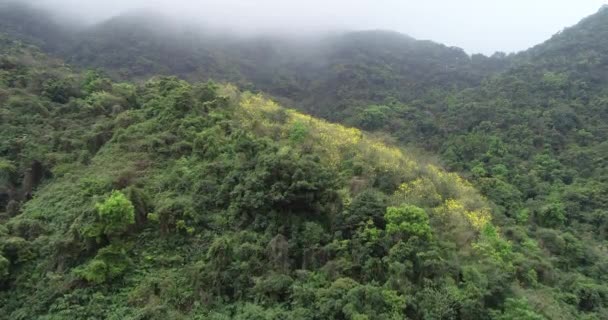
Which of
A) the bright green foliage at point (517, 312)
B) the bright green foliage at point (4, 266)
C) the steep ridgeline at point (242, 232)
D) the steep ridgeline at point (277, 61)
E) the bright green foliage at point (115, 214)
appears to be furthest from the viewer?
the steep ridgeline at point (277, 61)

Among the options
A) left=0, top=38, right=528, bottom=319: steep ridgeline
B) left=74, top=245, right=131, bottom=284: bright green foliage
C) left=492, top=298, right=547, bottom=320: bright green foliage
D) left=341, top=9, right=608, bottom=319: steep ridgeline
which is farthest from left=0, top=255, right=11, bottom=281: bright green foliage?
left=341, top=9, right=608, bottom=319: steep ridgeline

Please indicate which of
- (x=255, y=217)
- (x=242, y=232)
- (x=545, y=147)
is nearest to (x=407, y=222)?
(x=255, y=217)

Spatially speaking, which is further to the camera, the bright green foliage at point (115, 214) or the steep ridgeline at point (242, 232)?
the bright green foliage at point (115, 214)

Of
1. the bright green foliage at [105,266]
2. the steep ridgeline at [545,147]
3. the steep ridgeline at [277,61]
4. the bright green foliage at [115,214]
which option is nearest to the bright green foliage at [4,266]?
the bright green foliage at [105,266]

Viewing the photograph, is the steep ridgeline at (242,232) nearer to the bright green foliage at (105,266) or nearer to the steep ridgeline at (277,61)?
the bright green foliage at (105,266)

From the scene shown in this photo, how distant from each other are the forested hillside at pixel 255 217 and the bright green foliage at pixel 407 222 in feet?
0.14

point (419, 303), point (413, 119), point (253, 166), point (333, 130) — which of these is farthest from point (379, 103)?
point (419, 303)

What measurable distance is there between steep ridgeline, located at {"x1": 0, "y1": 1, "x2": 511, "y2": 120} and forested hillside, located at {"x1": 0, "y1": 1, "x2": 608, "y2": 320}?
23.1m

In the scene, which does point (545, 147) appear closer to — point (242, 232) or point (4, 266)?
point (242, 232)

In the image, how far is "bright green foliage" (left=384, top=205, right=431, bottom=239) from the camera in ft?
42.9

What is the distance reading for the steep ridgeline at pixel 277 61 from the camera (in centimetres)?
5844

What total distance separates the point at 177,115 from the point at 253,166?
23.9 feet

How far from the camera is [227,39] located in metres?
79.8

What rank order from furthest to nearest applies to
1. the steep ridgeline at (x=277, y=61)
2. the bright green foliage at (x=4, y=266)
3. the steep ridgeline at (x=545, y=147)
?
the steep ridgeline at (x=277, y=61) → the steep ridgeline at (x=545, y=147) → the bright green foliage at (x=4, y=266)
